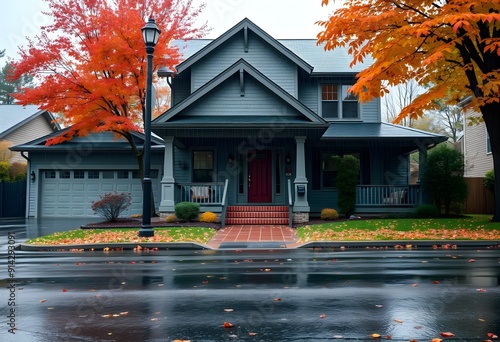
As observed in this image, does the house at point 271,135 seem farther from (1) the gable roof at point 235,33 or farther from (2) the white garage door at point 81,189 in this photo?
(2) the white garage door at point 81,189

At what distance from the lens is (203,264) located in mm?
9633

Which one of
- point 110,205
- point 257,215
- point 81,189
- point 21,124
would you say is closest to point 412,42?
point 257,215

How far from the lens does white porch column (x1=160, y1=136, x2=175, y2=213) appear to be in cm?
1873

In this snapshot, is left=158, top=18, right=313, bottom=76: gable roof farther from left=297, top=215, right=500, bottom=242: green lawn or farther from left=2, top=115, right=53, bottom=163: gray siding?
left=2, top=115, right=53, bottom=163: gray siding

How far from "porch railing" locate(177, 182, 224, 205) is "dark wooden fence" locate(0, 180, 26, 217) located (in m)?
11.7

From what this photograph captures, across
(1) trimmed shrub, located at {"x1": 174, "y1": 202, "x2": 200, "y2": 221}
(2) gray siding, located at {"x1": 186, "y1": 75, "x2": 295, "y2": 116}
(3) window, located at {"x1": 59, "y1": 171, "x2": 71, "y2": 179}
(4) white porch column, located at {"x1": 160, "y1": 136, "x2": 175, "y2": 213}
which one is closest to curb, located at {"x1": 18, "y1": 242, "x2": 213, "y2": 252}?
(1) trimmed shrub, located at {"x1": 174, "y1": 202, "x2": 200, "y2": 221}

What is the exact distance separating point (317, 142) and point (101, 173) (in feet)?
40.1

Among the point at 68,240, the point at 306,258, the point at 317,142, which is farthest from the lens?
the point at 317,142

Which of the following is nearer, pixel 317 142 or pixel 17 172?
pixel 317 142

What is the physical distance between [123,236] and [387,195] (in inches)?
473

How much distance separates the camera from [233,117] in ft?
62.5

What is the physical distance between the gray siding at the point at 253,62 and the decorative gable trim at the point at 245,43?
1.57ft

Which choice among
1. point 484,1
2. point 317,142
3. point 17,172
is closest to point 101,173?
point 17,172

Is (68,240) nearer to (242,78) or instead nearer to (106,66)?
(106,66)
